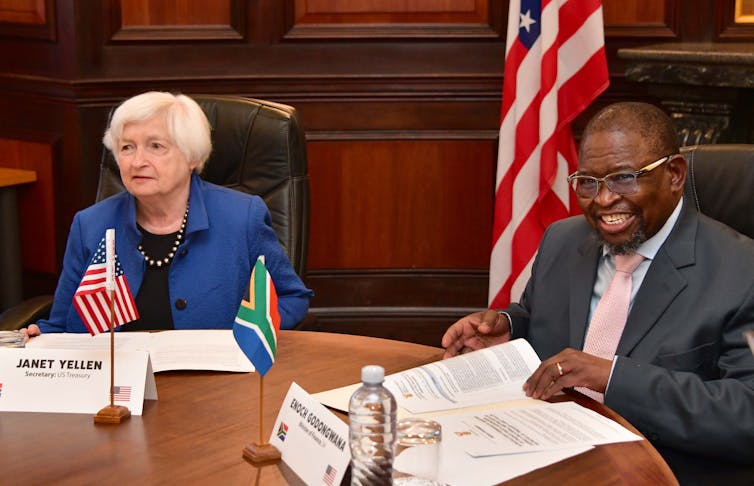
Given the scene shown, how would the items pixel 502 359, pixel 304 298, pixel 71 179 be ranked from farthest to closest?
pixel 71 179, pixel 304 298, pixel 502 359

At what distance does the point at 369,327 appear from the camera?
4902mm

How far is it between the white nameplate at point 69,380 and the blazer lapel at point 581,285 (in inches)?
34.8

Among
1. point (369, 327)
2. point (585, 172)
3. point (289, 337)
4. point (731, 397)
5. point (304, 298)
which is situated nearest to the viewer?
point (731, 397)

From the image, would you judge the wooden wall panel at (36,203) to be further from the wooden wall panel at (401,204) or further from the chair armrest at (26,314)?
the chair armrest at (26,314)

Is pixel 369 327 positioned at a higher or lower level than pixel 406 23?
lower

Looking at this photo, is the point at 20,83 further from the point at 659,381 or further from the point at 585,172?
the point at 659,381

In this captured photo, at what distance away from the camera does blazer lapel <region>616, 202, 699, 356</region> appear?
2.23 meters

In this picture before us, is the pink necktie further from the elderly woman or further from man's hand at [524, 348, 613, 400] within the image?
the elderly woman

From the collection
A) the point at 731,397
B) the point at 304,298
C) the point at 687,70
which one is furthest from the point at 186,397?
the point at 687,70

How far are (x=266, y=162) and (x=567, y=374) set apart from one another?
4.40 ft

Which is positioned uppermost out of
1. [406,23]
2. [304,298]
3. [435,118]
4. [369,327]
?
[406,23]

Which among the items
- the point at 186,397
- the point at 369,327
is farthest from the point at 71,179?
the point at 186,397

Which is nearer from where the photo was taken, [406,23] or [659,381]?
[659,381]

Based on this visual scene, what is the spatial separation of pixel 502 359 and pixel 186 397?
595mm
